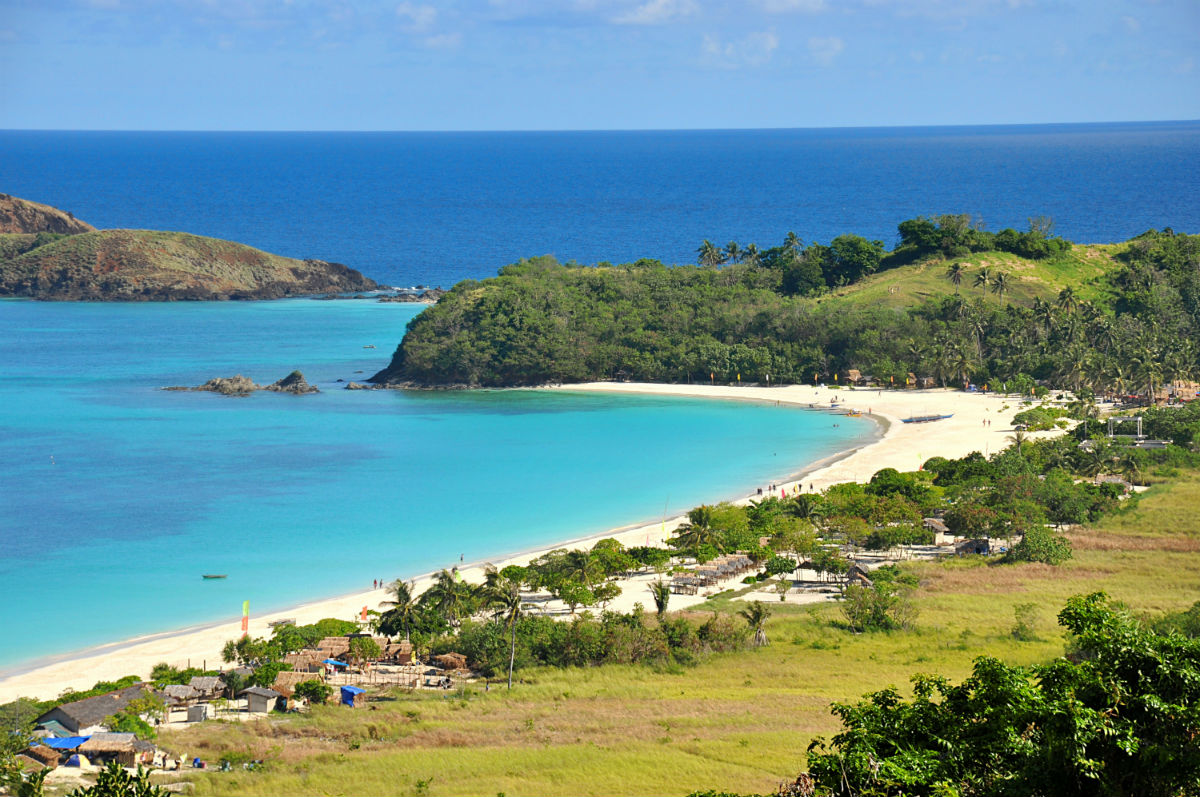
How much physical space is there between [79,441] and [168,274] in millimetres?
73801

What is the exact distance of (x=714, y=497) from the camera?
61.3 m

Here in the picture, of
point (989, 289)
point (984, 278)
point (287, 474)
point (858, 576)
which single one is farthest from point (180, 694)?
point (989, 289)

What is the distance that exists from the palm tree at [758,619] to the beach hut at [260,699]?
15.4 metres

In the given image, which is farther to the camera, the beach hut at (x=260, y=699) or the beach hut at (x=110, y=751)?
the beach hut at (x=260, y=699)

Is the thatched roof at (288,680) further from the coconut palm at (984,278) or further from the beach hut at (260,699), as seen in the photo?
the coconut palm at (984,278)

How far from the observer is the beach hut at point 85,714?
1228 inches

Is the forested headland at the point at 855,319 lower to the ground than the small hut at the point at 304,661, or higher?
higher

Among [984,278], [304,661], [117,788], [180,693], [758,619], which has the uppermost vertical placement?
[984,278]

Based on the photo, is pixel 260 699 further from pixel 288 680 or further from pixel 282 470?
pixel 282 470

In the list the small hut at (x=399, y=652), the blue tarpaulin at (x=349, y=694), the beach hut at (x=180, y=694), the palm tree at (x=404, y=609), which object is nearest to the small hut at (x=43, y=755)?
the beach hut at (x=180, y=694)

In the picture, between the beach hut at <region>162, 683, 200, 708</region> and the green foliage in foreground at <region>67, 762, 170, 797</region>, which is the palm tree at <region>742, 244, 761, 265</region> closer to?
the beach hut at <region>162, 683, 200, 708</region>

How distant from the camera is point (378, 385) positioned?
94.8 m

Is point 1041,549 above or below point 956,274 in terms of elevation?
below

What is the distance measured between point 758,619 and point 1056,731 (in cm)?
2261
